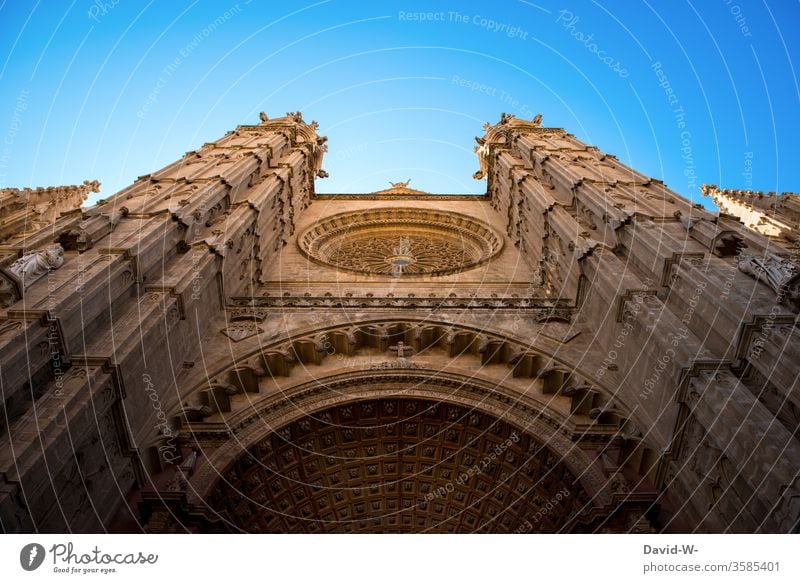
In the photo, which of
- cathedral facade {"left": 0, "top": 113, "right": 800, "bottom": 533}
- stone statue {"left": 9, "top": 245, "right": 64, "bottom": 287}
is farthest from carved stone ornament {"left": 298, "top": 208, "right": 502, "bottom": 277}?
stone statue {"left": 9, "top": 245, "right": 64, "bottom": 287}

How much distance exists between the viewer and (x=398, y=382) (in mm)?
12664

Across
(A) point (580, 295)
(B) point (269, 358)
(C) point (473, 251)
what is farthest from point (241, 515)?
(C) point (473, 251)

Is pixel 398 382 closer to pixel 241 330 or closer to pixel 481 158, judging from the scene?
pixel 241 330

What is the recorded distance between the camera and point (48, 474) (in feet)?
23.9

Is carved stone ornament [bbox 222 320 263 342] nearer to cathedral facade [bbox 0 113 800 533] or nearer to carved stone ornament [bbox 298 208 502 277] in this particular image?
cathedral facade [bbox 0 113 800 533]

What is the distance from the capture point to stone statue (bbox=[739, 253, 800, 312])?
9.20m

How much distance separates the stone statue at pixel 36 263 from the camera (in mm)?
9527

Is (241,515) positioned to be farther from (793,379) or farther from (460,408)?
(793,379)

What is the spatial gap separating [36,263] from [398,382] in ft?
23.6

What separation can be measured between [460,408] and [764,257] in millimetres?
6397
